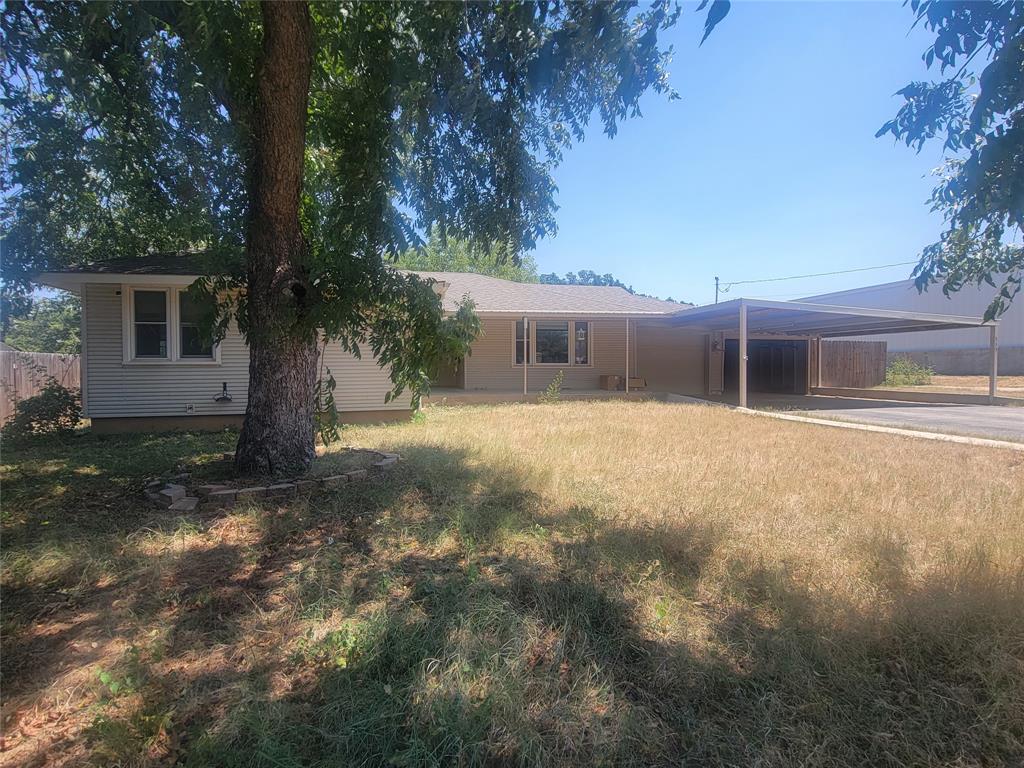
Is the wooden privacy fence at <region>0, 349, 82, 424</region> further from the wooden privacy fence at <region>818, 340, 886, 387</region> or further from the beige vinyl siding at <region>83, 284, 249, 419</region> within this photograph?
the wooden privacy fence at <region>818, 340, 886, 387</region>

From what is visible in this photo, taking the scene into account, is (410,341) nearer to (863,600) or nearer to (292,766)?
(292,766)

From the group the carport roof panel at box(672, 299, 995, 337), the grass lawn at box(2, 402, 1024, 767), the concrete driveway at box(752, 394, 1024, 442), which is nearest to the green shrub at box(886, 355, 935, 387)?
the carport roof panel at box(672, 299, 995, 337)

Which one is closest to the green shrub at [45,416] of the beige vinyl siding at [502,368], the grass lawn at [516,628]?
the grass lawn at [516,628]

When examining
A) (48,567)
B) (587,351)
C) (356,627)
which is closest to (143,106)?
(48,567)

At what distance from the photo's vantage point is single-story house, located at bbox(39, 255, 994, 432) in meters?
9.16

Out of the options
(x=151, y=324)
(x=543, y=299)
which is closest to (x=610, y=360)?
(x=543, y=299)

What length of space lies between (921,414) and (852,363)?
38.0 feet

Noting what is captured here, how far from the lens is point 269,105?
5.07 m

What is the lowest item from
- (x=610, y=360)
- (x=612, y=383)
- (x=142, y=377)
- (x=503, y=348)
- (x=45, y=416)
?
(x=45, y=416)

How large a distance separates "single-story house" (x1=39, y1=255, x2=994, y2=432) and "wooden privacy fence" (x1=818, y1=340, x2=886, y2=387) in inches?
93.3

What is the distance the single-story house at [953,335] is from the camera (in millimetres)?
27659

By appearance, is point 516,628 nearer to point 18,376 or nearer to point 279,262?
point 279,262

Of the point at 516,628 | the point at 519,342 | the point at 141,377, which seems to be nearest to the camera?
the point at 516,628

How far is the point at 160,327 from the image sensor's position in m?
9.51
